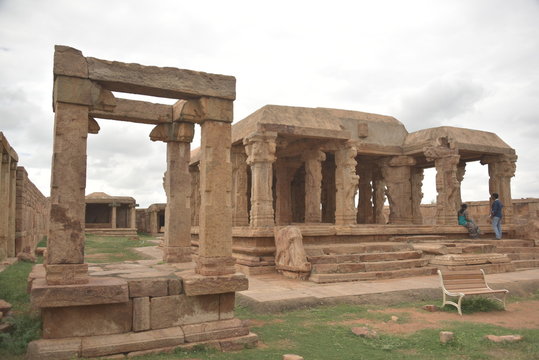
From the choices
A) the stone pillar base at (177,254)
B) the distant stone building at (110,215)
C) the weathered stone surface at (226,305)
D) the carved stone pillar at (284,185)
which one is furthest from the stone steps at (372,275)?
the distant stone building at (110,215)

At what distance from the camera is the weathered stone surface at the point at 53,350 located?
445cm

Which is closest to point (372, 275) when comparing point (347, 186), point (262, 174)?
point (347, 186)

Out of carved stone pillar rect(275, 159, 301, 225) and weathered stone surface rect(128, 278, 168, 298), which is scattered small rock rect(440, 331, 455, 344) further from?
carved stone pillar rect(275, 159, 301, 225)

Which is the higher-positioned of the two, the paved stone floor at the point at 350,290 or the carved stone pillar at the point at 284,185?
the carved stone pillar at the point at 284,185

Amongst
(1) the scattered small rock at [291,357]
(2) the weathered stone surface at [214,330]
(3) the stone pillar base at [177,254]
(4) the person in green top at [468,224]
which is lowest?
(1) the scattered small rock at [291,357]

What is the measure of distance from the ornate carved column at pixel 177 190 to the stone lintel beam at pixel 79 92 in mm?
2357

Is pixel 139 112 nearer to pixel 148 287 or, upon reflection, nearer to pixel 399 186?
pixel 148 287

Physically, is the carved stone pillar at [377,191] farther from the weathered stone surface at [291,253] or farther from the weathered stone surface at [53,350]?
the weathered stone surface at [53,350]

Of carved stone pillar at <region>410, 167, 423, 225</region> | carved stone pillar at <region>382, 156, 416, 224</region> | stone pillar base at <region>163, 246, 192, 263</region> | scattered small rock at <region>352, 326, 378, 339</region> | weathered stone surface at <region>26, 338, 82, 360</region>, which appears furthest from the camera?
carved stone pillar at <region>410, 167, 423, 225</region>

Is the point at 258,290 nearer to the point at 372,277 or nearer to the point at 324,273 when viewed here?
the point at 324,273

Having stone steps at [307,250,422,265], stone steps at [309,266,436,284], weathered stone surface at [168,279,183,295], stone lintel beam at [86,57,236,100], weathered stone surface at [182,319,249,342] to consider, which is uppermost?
stone lintel beam at [86,57,236,100]

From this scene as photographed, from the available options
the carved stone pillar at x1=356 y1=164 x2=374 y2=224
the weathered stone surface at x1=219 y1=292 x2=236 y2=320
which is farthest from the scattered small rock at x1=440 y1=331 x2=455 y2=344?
the carved stone pillar at x1=356 y1=164 x2=374 y2=224

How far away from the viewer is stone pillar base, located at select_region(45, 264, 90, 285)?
4.79m

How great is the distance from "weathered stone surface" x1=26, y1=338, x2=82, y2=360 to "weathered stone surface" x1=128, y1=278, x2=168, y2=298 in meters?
0.78
